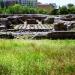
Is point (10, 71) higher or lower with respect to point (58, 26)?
higher

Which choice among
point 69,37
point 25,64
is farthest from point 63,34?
point 25,64

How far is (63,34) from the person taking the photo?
2039 cm

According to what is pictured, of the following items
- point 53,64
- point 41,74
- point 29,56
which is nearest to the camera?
point 41,74

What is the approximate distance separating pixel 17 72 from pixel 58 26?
2296cm

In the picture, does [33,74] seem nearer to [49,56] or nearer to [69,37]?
[49,56]

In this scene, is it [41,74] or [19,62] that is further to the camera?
[19,62]

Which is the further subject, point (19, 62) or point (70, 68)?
point (19, 62)

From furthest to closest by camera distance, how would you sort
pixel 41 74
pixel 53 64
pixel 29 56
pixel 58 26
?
pixel 58 26, pixel 29 56, pixel 53 64, pixel 41 74

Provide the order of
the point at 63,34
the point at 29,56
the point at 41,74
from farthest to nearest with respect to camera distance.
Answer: the point at 63,34 → the point at 29,56 → the point at 41,74

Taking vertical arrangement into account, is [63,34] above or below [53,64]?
below

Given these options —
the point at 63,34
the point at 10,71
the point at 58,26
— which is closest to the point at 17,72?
the point at 10,71

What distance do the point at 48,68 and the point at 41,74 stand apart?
365 millimetres

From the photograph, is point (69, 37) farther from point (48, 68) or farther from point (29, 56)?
point (48, 68)

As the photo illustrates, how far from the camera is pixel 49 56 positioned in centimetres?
840
